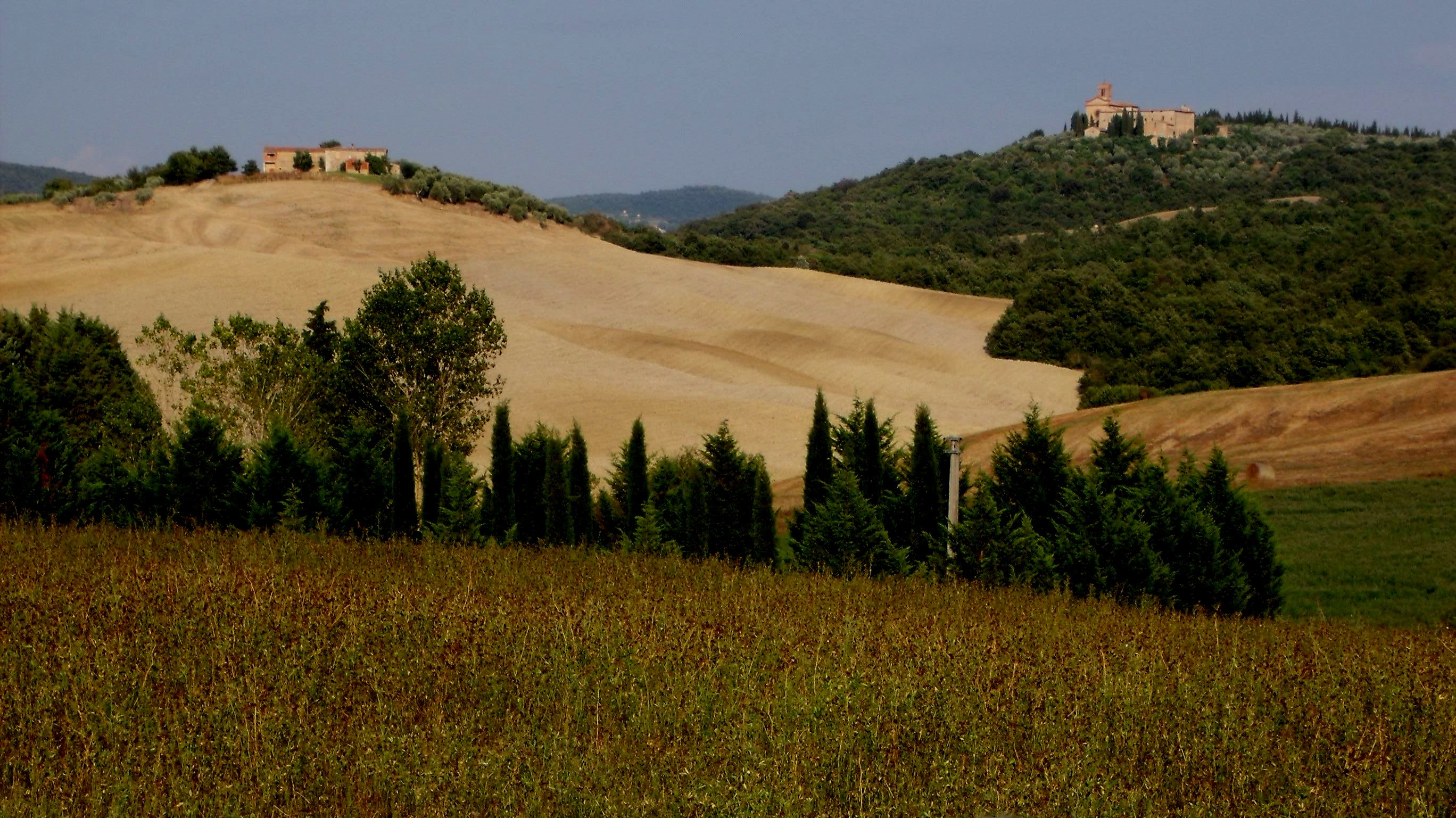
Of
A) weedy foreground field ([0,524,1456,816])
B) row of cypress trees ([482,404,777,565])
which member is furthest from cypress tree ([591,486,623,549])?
weedy foreground field ([0,524,1456,816])

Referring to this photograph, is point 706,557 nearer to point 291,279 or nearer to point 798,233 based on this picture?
point 291,279

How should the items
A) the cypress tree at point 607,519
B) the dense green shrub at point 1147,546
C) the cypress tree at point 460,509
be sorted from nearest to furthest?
the dense green shrub at point 1147,546 → the cypress tree at point 460,509 → the cypress tree at point 607,519

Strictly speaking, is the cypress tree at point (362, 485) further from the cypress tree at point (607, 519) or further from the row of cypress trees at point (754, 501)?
the cypress tree at point (607, 519)

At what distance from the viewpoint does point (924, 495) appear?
55.1 ft

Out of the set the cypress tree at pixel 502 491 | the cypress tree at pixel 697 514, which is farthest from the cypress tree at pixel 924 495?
the cypress tree at pixel 502 491

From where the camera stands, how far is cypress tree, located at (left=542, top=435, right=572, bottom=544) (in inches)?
699

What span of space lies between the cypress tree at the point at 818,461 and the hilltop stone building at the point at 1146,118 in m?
140

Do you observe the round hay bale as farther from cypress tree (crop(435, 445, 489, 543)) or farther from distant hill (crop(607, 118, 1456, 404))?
distant hill (crop(607, 118, 1456, 404))

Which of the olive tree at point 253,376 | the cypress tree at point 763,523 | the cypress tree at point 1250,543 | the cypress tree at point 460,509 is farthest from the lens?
the olive tree at point 253,376

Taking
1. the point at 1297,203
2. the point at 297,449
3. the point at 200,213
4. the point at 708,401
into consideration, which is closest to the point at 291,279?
the point at 200,213

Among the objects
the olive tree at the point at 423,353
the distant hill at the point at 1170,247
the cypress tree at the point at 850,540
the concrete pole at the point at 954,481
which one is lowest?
the cypress tree at the point at 850,540

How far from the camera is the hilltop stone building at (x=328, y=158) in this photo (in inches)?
3713

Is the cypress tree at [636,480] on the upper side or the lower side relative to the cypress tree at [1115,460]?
lower

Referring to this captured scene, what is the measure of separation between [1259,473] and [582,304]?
40937mm
